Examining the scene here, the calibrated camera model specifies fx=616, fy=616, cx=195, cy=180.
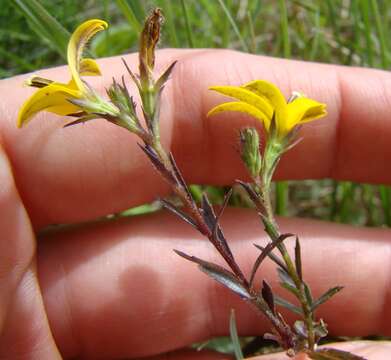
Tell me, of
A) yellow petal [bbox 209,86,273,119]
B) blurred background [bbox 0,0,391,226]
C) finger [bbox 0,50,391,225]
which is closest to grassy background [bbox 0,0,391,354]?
blurred background [bbox 0,0,391,226]

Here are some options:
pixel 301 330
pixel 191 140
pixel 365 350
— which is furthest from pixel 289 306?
pixel 191 140

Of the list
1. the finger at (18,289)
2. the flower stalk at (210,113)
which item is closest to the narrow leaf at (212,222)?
the flower stalk at (210,113)

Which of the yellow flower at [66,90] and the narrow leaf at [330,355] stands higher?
the yellow flower at [66,90]

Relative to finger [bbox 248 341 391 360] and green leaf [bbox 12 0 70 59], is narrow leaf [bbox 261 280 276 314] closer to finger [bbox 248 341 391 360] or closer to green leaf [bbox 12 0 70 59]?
finger [bbox 248 341 391 360]

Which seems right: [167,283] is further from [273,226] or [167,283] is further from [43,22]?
[43,22]

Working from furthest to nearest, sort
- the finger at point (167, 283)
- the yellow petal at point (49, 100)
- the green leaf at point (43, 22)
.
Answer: the finger at point (167, 283) → the green leaf at point (43, 22) → the yellow petal at point (49, 100)

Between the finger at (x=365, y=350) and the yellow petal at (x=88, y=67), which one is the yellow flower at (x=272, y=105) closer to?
the yellow petal at (x=88, y=67)
